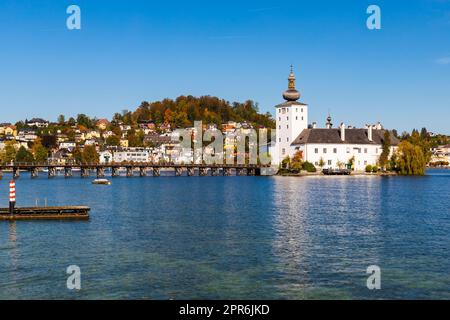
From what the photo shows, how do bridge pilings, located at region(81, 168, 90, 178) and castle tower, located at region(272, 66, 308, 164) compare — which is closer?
castle tower, located at region(272, 66, 308, 164)

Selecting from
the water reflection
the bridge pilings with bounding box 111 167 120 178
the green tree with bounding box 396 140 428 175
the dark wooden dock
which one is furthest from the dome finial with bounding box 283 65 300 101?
the dark wooden dock

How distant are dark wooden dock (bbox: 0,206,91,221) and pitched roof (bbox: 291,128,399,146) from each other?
101 m

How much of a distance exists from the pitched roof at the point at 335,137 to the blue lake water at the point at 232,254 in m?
90.8

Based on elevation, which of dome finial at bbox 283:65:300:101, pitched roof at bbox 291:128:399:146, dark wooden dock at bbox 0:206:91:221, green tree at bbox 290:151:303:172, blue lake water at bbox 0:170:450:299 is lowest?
blue lake water at bbox 0:170:450:299

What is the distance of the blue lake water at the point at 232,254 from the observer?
76.7 feet

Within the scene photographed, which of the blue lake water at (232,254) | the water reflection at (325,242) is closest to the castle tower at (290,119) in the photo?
the water reflection at (325,242)

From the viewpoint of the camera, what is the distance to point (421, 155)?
132 meters

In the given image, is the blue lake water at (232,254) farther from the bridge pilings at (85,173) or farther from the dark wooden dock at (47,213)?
the bridge pilings at (85,173)

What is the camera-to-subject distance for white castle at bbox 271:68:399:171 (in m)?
143

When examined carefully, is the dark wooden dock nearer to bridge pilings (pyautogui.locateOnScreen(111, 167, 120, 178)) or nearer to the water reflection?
the water reflection
